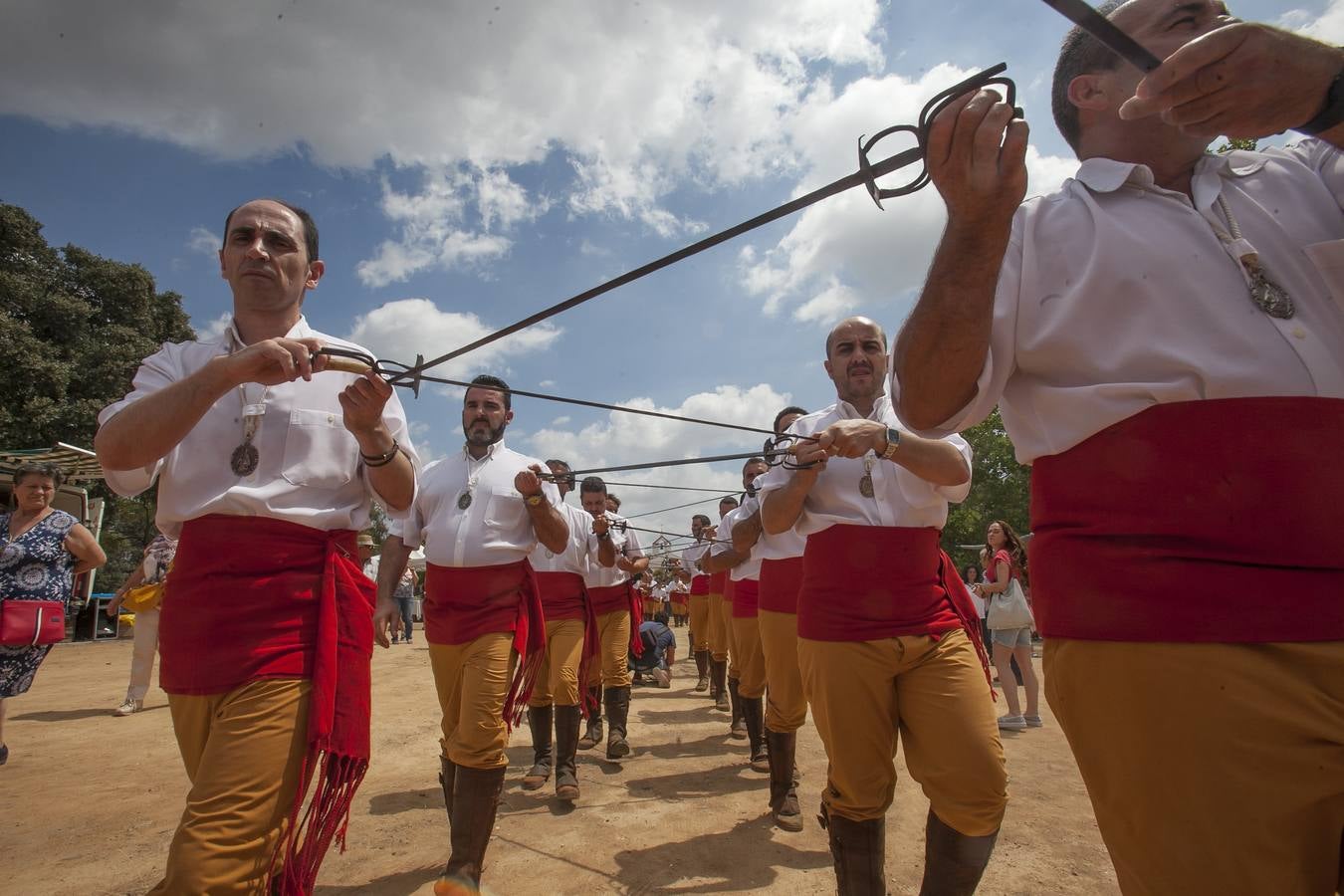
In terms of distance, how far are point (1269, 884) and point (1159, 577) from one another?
45 centimetres

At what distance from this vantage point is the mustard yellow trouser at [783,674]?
4.49 m

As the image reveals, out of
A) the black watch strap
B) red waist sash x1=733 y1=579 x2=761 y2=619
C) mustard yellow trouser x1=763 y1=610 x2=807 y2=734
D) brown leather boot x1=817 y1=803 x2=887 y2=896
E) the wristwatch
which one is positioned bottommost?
brown leather boot x1=817 y1=803 x2=887 y2=896

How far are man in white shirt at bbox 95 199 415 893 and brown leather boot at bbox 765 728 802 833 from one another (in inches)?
114

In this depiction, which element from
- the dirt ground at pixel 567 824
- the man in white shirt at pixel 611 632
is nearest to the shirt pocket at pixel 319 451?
the dirt ground at pixel 567 824

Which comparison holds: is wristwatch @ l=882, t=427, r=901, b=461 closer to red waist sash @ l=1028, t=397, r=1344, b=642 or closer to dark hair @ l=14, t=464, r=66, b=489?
red waist sash @ l=1028, t=397, r=1344, b=642

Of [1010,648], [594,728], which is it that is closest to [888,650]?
[594,728]

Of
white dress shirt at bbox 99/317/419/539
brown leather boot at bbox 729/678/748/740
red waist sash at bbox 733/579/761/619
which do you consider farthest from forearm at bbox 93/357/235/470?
brown leather boot at bbox 729/678/748/740

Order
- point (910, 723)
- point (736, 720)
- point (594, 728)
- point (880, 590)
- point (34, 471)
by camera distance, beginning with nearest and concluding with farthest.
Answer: point (910, 723)
point (880, 590)
point (34, 471)
point (594, 728)
point (736, 720)

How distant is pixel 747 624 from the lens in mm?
6445

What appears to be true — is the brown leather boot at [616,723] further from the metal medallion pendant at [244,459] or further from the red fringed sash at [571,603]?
the metal medallion pendant at [244,459]

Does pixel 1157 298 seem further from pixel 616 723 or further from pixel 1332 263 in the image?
pixel 616 723

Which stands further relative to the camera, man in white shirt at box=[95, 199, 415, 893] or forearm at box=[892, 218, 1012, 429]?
man in white shirt at box=[95, 199, 415, 893]

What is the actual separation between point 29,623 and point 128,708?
3263 mm

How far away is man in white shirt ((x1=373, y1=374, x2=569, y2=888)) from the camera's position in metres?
3.51
